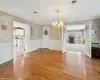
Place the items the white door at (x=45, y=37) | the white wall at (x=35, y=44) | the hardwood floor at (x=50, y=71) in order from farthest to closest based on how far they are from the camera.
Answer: the white door at (x=45, y=37) → the white wall at (x=35, y=44) → the hardwood floor at (x=50, y=71)

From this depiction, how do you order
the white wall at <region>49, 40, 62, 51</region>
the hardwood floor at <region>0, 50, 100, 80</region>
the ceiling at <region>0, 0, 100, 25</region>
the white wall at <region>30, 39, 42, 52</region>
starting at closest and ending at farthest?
the hardwood floor at <region>0, 50, 100, 80</region> → the ceiling at <region>0, 0, 100, 25</region> → the white wall at <region>30, 39, 42, 52</region> → the white wall at <region>49, 40, 62, 51</region>

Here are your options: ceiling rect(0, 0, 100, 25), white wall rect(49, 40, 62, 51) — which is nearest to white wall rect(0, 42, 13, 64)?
ceiling rect(0, 0, 100, 25)

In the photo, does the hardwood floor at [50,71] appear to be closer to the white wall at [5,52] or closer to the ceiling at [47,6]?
the white wall at [5,52]

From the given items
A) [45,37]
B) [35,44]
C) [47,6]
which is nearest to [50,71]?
[47,6]

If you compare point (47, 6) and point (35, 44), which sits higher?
point (47, 6)

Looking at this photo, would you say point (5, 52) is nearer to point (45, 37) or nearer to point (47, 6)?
point (47, 6)

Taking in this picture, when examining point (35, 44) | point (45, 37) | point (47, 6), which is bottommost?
point (35, 44)

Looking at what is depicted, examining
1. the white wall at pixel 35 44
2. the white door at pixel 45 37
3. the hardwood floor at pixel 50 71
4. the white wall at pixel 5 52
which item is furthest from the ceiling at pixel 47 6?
the white door at pixel 45 37

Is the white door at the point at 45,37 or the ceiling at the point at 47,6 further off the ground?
the ceiling at the point at 47,6

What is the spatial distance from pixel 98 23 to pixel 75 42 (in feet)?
25.4

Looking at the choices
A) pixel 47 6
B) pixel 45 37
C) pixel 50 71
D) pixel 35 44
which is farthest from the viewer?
pixel 45 37

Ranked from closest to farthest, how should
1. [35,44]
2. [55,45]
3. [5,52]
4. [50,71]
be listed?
[50,71], [5,52], [35,44], [55,45]

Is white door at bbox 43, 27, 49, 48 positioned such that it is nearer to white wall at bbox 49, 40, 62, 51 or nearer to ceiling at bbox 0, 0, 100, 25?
white wall at bbox 49, 40, 62, 51

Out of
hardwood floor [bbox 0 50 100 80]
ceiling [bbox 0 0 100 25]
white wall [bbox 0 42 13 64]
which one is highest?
ceiling [bbox 0 0 100 25]
